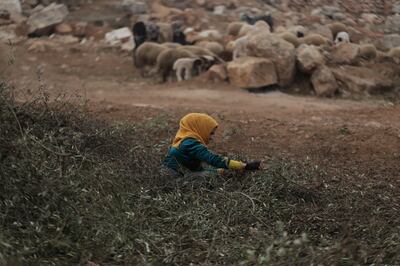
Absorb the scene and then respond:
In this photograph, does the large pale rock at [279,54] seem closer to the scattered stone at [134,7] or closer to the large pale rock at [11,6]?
the scattered stone at [134,7]

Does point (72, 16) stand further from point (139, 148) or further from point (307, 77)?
point (139, 148)

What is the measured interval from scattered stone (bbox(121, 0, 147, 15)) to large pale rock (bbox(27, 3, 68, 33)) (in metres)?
2.02

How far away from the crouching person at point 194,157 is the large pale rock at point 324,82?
6.60m

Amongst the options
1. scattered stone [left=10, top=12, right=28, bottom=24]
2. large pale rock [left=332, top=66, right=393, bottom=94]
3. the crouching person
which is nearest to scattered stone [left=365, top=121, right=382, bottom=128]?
the crouching person

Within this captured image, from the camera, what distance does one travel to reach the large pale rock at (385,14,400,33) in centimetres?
2133

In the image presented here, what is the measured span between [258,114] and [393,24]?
15111mm

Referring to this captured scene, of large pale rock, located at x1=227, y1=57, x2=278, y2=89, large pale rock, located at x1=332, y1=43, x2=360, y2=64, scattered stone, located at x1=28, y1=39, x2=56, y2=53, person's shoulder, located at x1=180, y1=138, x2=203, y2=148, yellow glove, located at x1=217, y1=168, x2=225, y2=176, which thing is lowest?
scattered stone, located at x1=28, y1=39, x2=56, y2=53

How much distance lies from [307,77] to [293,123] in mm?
4278

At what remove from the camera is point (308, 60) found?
1145 centimetres

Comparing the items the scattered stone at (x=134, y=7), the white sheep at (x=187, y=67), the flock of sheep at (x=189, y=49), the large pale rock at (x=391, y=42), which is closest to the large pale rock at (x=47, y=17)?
the scattered stone at (x=134, y=7)

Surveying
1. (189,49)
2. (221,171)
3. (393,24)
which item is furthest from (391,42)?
(221,171)

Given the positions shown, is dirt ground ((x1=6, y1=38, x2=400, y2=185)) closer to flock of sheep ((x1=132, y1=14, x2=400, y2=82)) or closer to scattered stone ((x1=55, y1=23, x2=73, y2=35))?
flock of sheep ((x1=132, y1=14, x2=400, y2=82))

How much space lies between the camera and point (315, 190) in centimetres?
475

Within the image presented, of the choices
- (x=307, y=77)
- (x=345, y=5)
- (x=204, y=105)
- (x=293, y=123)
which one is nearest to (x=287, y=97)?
(x=307, y=77)
